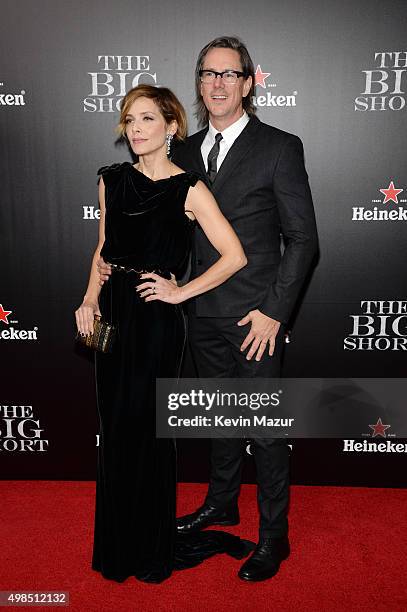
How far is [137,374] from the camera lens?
2219mm

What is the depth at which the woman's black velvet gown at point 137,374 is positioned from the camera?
2.13 m

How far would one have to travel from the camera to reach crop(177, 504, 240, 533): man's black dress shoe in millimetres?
2770

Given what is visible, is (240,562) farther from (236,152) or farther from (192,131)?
(192,131)

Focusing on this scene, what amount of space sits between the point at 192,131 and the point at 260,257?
901 mm

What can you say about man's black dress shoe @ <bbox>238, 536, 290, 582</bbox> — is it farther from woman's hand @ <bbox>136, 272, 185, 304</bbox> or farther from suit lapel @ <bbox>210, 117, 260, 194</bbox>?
suit lapel @ <bbox>210, 117, 260, 194</bbox>

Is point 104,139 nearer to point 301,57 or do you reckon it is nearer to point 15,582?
point 301,57

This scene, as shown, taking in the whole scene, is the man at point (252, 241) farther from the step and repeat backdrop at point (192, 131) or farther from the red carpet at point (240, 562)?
the step and repeat backdrop at point (192, 131)

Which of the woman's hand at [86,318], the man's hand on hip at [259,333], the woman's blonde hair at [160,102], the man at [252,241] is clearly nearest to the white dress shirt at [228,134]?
the man at [252,241]

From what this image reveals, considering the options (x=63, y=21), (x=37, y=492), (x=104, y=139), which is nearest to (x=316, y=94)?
(x=104, y=139)

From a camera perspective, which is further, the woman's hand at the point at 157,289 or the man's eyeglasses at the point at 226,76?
the man's eyeglasses at the point at 226,76

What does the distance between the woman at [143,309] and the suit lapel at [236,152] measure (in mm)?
169

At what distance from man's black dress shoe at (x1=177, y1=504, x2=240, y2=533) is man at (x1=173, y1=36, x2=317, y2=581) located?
33cm

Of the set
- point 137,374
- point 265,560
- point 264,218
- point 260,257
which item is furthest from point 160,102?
point 265,560

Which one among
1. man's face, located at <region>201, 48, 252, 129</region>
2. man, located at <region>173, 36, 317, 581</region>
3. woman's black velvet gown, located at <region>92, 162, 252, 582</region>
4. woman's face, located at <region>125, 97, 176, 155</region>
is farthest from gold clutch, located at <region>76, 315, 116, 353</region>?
man's face, located at <region>201, 48, 252, 129</region>
